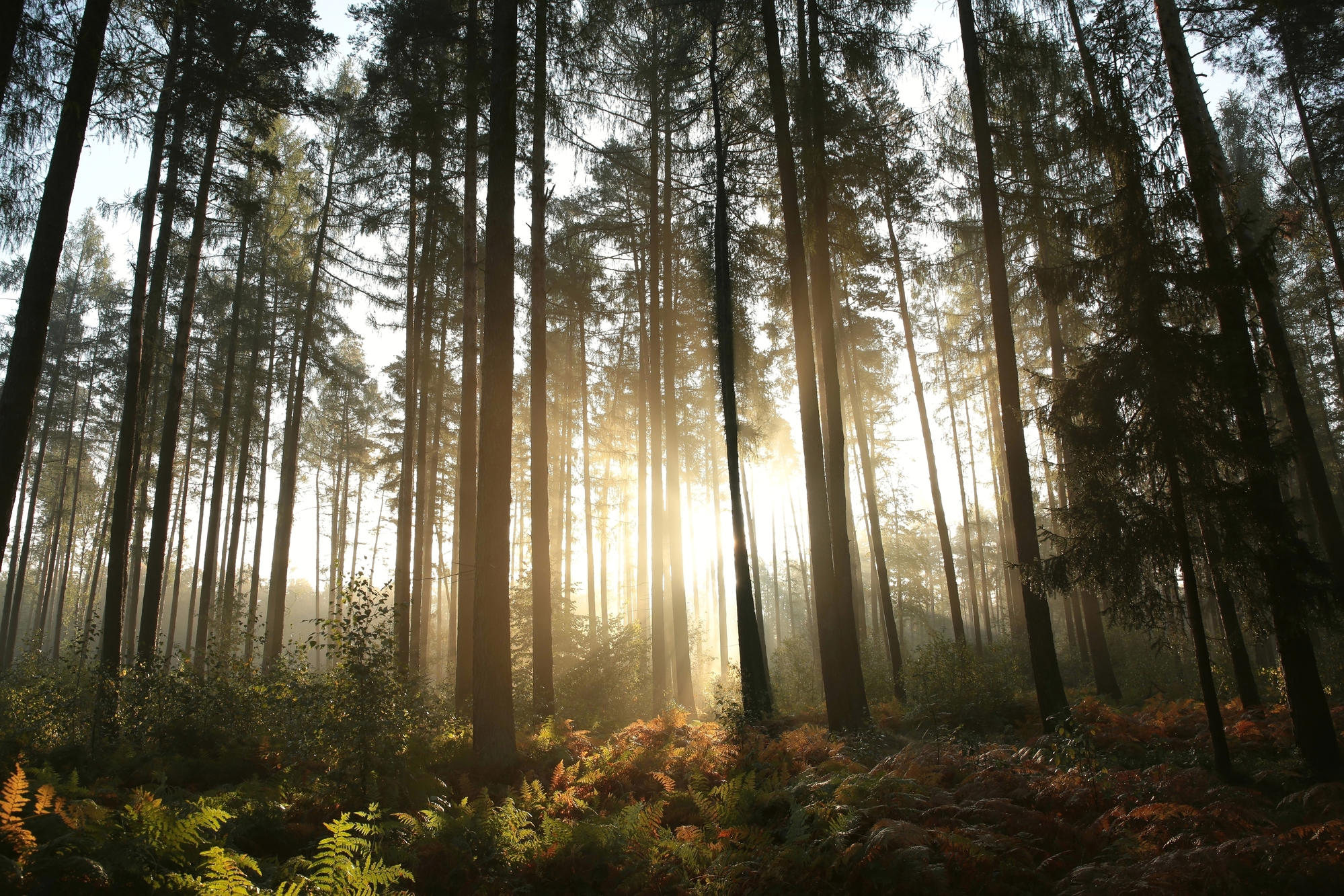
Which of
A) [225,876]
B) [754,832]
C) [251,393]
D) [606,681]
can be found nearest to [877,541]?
[606,681]

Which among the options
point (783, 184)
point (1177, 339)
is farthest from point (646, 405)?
point (1177, 339)

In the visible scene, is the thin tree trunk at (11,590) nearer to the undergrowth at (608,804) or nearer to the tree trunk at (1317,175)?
the undergrowth at (608,804)

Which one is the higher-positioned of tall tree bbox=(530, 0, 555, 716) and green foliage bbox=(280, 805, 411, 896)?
tall tree bbox=(530, 0, 555, 716)

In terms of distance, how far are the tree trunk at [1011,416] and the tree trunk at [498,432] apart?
677cm

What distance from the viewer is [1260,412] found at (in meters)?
6.77

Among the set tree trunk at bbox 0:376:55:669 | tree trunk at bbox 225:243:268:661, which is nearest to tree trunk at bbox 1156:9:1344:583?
tree trunk at bbox 225:243:268:661

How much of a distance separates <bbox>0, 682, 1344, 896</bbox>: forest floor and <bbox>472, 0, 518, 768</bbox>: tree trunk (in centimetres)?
91

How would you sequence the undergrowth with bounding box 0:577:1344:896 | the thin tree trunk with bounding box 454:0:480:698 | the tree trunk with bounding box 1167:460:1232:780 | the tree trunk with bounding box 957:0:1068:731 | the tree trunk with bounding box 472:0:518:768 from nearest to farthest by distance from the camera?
the undergrowth with bounding box 0:577:1344:896 < the tree trunk with bounding box 1167:460:1232:780 < the tree trunk with bounding box 472:0:518:768 < the tree trunk with bounding box 957:0:1068:731 < the thin tree trunk with bounding box 454:0:480:698

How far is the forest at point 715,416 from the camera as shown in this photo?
478 centimetres

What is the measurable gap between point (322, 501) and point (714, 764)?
117 ft

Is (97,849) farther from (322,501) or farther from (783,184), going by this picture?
(322,501)

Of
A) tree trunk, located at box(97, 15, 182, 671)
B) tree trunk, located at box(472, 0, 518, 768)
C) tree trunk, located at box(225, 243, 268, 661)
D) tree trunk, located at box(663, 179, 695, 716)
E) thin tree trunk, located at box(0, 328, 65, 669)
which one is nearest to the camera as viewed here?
tree trunk, located at box(472, 0, 518, 768)

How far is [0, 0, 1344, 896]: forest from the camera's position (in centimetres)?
478

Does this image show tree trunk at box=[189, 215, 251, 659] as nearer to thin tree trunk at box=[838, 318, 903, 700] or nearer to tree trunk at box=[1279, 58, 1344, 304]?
thin tree trunk at box=[838, 318, 903, 700]
